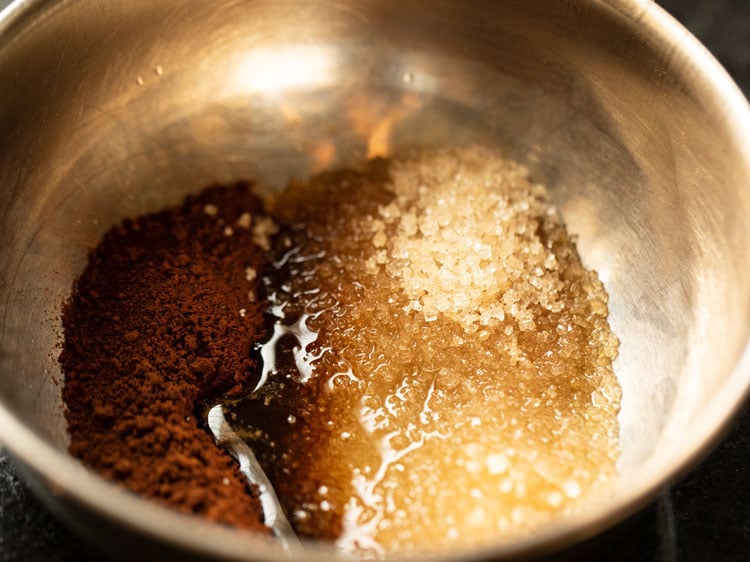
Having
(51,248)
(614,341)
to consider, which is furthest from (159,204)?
(614,341)

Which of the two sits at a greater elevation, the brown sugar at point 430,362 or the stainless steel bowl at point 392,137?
the stainless steel bowl at point 392,137

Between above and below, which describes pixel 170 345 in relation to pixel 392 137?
below

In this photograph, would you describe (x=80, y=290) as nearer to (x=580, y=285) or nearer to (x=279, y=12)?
(x=279, y=12)

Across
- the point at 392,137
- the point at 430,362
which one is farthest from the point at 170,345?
the point at 392,137

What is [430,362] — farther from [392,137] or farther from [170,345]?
[392,137]
